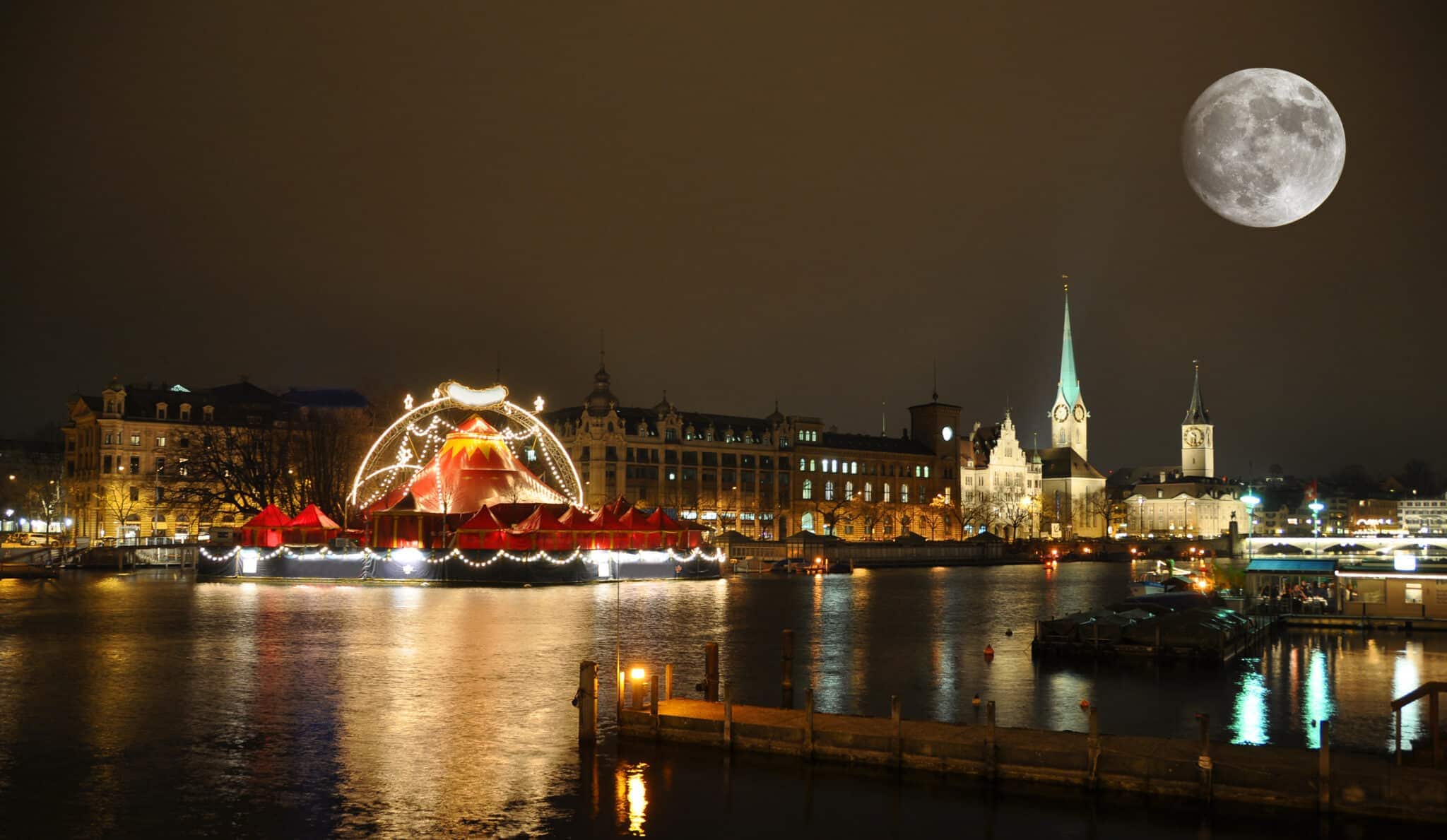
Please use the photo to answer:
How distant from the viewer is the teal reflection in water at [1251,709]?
82.2ft

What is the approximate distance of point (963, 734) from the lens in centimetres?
2159

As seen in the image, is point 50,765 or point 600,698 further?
point 600,698

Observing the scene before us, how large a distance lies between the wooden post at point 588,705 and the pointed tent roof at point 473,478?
2113 inches

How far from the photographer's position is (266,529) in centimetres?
7512

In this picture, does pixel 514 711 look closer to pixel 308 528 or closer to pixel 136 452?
pixel 308 528

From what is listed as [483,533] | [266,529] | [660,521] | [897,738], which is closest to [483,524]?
[483,533]

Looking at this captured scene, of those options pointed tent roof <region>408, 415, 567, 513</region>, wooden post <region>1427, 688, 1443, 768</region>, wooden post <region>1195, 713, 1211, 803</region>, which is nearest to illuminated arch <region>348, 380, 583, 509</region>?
pointed tent roof <region>408, 415, 567, 513</region>

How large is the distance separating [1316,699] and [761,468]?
109688 millimetres

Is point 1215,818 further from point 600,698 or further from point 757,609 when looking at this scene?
point 757,609

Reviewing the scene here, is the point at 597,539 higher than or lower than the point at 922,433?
lower

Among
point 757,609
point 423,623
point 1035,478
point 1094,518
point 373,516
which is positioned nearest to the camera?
point 423,623

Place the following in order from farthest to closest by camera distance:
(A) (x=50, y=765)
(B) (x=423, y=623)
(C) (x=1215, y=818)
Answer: (B) (x=423, y=623), (A) (x=50, y=765), (C) (x=1215, y=818)

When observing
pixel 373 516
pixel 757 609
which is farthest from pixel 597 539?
pixel 757 609

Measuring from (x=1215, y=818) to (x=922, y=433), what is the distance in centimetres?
14436
